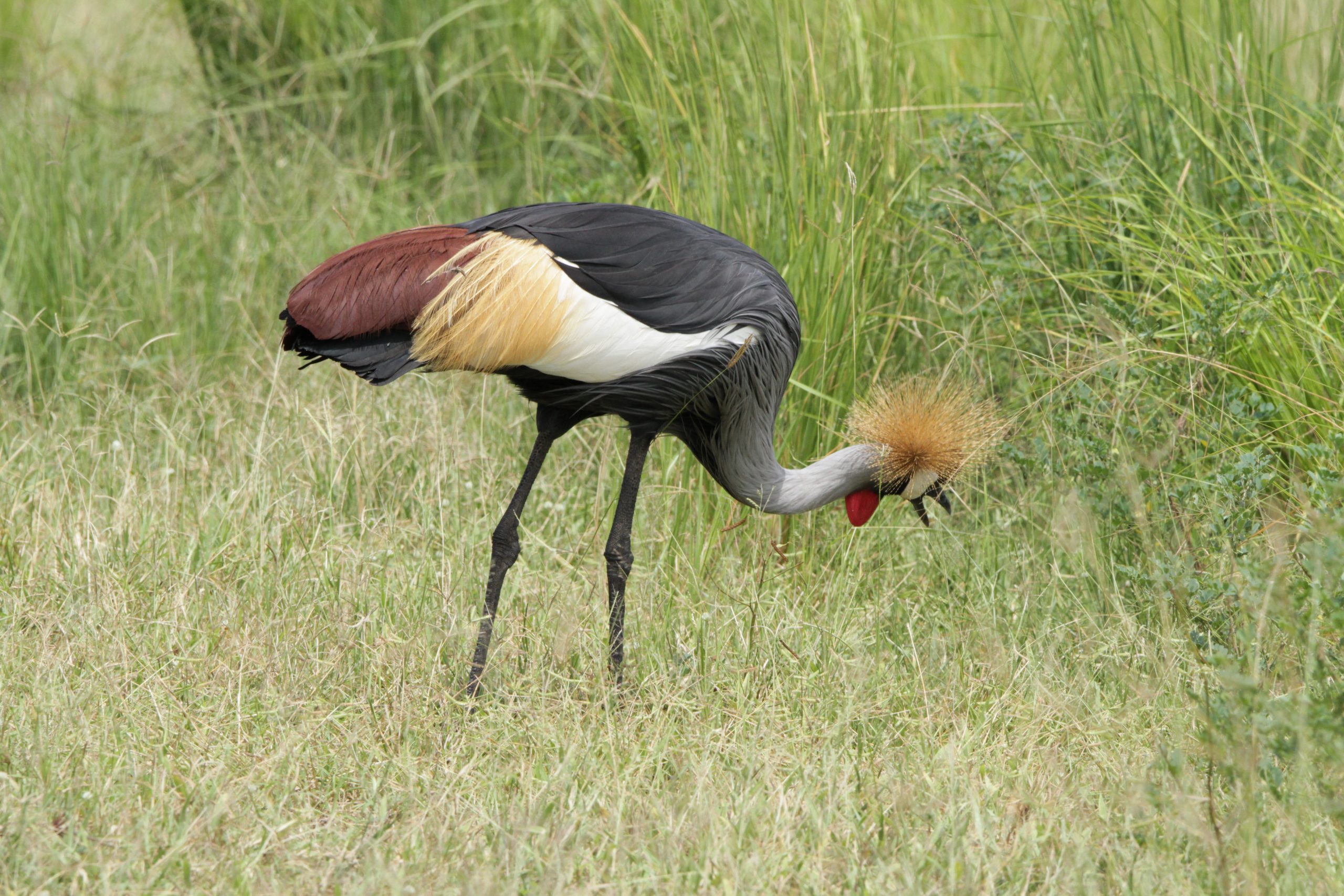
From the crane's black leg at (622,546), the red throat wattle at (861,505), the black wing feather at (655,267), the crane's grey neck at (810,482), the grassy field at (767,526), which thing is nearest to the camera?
the grassy field at (767,526)

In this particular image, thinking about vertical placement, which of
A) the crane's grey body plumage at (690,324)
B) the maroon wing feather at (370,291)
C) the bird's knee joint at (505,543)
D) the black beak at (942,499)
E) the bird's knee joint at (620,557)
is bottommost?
the black beak at (942,499)

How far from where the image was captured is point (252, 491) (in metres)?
4.01

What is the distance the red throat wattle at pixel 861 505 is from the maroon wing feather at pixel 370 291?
→ 49.1 inches

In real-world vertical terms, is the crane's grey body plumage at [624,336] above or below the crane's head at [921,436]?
above

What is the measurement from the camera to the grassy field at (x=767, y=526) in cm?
263

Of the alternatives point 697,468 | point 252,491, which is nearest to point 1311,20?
point 697,468

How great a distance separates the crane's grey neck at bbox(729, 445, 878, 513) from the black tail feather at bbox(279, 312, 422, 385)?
2.91 feet

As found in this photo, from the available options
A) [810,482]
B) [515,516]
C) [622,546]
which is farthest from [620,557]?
[810,482]

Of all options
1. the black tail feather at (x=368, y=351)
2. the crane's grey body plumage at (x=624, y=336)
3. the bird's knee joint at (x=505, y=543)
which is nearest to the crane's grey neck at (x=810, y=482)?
the crane's grey body plumage at (x=624, y=336)

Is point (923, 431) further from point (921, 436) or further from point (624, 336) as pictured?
point (624, 336)

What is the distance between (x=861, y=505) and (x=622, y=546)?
0.70 m

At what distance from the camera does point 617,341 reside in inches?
127

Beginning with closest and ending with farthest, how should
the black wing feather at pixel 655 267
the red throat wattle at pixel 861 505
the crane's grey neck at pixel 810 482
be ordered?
the black wing feather at pixel 655 267
the crane's grey neck at pixel 810 482
the red throat wattle at pixel 861 505

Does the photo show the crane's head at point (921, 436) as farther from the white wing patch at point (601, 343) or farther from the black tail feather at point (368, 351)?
the black tail feather at point (368, 351)
